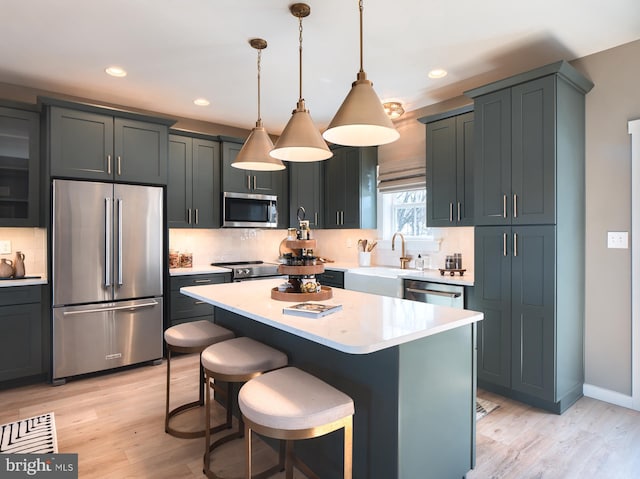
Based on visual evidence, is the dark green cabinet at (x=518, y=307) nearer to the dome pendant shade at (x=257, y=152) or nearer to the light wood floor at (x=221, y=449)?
the light wood floor at (x=221, y=449)

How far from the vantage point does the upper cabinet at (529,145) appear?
2.71m

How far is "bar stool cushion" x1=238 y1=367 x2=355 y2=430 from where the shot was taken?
4.60 ft

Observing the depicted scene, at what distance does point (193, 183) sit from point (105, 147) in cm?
106

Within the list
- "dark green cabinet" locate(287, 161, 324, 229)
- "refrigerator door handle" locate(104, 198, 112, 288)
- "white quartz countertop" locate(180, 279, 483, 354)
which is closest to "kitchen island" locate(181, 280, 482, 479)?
"white quartz countertop" locate(180, 279, 483, 354)

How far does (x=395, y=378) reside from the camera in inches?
62.7

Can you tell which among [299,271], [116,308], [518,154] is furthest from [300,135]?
[116,308]

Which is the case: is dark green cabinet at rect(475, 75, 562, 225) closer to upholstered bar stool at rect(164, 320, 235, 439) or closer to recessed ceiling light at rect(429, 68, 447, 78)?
recessed ceiling light at rect(429, 68, 447, 78)

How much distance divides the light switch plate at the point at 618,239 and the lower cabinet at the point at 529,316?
34 centimetres

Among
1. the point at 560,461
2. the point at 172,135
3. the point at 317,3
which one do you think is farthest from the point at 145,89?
the point at 560,461

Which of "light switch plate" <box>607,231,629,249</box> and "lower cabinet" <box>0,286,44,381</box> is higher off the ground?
"light switch plate" <box>607,231,629,249</box>

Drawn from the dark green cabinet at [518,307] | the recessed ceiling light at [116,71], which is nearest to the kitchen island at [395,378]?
the dark green cabinet at [518,307]

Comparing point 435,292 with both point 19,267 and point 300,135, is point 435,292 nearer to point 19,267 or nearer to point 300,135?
point 300,135

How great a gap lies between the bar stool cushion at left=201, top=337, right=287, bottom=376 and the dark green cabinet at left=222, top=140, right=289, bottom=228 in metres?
2.88

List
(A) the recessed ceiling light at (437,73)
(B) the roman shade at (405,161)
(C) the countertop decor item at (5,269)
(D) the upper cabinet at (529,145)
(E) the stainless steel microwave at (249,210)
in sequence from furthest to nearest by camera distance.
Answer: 1. (E) the stainless steel microwave at (249,210)
2. (B) the roman shade at (405,161)
3. (C) the countertop decor item at (5,269)
4. (A) the recessed ceiling light at (437,73)
5. (D) the upper cabinet at (529,145)
